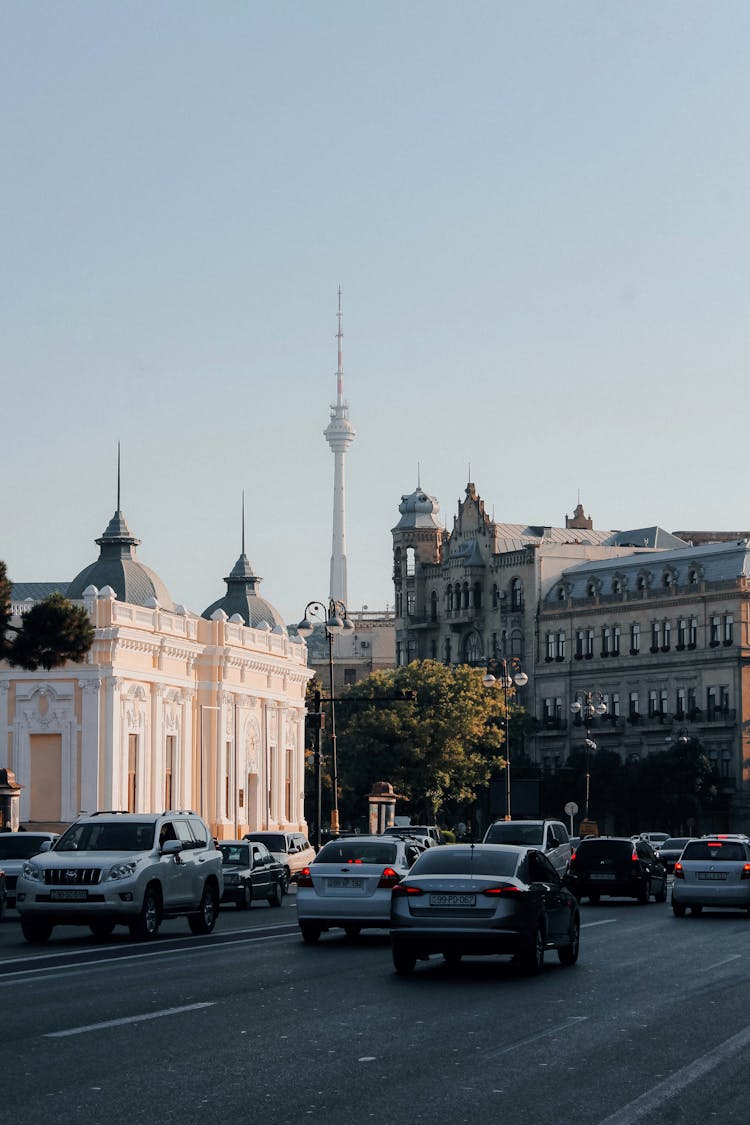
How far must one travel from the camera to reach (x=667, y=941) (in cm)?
2900

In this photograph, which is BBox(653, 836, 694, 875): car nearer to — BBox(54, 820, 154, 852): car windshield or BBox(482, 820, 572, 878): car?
BBox(482, 820, 572, 878): car

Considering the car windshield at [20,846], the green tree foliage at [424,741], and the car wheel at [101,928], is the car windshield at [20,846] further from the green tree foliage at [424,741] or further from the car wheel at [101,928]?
the green tree foliage at [424,741]

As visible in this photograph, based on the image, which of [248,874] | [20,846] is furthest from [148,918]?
[248,874]

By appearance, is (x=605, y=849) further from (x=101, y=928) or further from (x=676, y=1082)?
(x=676, y=1082)

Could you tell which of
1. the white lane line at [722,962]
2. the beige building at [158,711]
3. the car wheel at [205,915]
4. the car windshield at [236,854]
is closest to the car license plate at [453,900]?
the white lane line at [722,962]

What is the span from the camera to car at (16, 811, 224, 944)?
27047mm

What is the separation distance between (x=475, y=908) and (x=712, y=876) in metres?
17.2

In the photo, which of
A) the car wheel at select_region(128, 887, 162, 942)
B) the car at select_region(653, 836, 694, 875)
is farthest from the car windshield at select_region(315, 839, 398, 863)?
the car at select_region(653, 836, 694, 875)

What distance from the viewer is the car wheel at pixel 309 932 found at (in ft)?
93.8

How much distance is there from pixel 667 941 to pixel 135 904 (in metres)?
7.69

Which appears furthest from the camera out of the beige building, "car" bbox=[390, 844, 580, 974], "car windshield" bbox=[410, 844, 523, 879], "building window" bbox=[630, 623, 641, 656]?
"building window" bbox=[630, 623, 641, 656]

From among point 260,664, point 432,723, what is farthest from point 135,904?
point 432,723

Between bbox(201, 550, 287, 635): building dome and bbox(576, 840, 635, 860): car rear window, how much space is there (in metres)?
61.4

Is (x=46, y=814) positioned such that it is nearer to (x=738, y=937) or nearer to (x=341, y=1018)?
(x=738, y=937)
